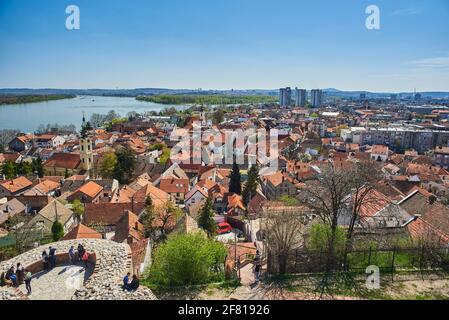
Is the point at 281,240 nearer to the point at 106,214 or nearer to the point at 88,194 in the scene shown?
the point at 106,214

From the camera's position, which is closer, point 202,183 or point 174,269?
point 174,269

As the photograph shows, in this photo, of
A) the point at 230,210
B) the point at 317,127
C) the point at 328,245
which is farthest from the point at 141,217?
the point at 317,127

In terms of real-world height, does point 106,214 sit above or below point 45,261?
below

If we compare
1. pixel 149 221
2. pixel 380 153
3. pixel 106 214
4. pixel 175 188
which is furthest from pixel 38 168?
pixel 380 153

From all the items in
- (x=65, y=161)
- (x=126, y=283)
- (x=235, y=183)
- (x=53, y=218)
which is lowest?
(x=53, y=218)

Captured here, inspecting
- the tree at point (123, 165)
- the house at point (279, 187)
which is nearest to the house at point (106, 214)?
the house at point (279, 187)
